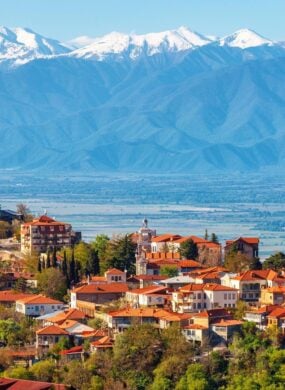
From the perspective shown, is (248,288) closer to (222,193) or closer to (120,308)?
(120,308)

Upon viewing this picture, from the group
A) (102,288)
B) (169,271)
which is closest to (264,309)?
(102,288)

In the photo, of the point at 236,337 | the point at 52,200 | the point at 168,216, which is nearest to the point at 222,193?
the point at 52,200

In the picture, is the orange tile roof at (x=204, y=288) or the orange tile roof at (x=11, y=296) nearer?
the orange tile roof at (x=204, y=288)

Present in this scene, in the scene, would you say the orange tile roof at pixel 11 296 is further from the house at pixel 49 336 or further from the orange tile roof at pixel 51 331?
the house at pixel 49 336

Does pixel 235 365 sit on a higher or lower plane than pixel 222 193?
lower

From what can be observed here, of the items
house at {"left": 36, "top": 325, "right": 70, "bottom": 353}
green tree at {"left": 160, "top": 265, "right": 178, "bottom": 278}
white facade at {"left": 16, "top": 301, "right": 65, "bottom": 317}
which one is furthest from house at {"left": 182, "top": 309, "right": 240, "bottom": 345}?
green tree at {"left": 160, "top": 265, "right": 178, "bottom": 278}

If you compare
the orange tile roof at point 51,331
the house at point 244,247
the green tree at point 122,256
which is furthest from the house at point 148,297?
the house at point 244,247

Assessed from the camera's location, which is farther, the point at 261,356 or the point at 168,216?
the point at 168,216
